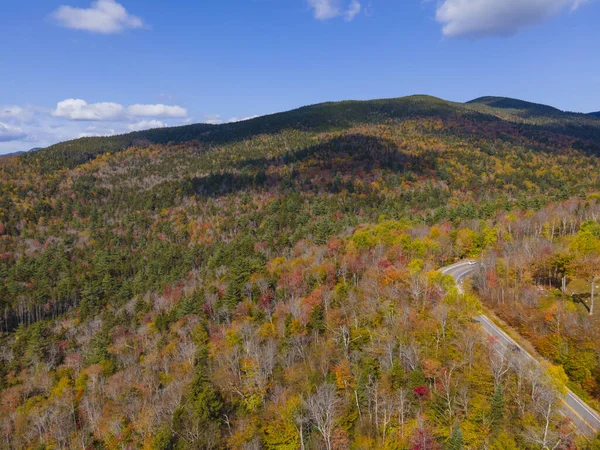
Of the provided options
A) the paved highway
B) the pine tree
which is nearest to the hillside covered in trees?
the pine tree

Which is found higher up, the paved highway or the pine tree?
the pine tree

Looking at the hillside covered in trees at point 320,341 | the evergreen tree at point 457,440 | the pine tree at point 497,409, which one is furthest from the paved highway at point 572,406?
the evergreen tree at point 457,440


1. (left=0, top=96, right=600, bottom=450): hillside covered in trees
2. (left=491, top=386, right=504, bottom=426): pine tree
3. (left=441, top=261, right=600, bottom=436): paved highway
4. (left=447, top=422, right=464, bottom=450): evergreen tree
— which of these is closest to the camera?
(left=447, top=422, right=464, bottom=450): evergreen tree

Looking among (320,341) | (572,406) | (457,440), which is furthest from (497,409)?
(320,341)

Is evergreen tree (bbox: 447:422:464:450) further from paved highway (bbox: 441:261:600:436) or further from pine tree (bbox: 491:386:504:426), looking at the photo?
paved highway (bbox: 441:261:600:436)

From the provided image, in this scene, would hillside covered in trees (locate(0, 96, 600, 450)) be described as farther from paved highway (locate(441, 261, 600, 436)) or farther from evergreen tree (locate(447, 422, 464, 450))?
paved highway (locate(441, 261, 600, 436))

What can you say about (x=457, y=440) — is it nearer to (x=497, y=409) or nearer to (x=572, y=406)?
(x=497, y=409)

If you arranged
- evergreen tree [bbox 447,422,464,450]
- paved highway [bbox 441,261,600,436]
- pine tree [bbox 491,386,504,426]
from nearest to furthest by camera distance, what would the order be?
evergreen tree [bbox 447,422,464,450], pine tree [bbox 491,386,504,426], paved highway [bbox 441,261,600,436]

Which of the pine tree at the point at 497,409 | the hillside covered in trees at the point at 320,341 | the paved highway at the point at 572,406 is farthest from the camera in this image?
the hillside covered in trees at the point at 320,341

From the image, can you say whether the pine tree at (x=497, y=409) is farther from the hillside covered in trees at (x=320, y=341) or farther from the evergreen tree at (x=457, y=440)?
the evergreen tree at (x=457, y=440)

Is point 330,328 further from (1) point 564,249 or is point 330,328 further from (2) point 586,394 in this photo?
(1) point 564,249

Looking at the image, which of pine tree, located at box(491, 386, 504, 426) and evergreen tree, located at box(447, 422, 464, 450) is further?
pine tree, located at box(491, 386, 504, 426)
